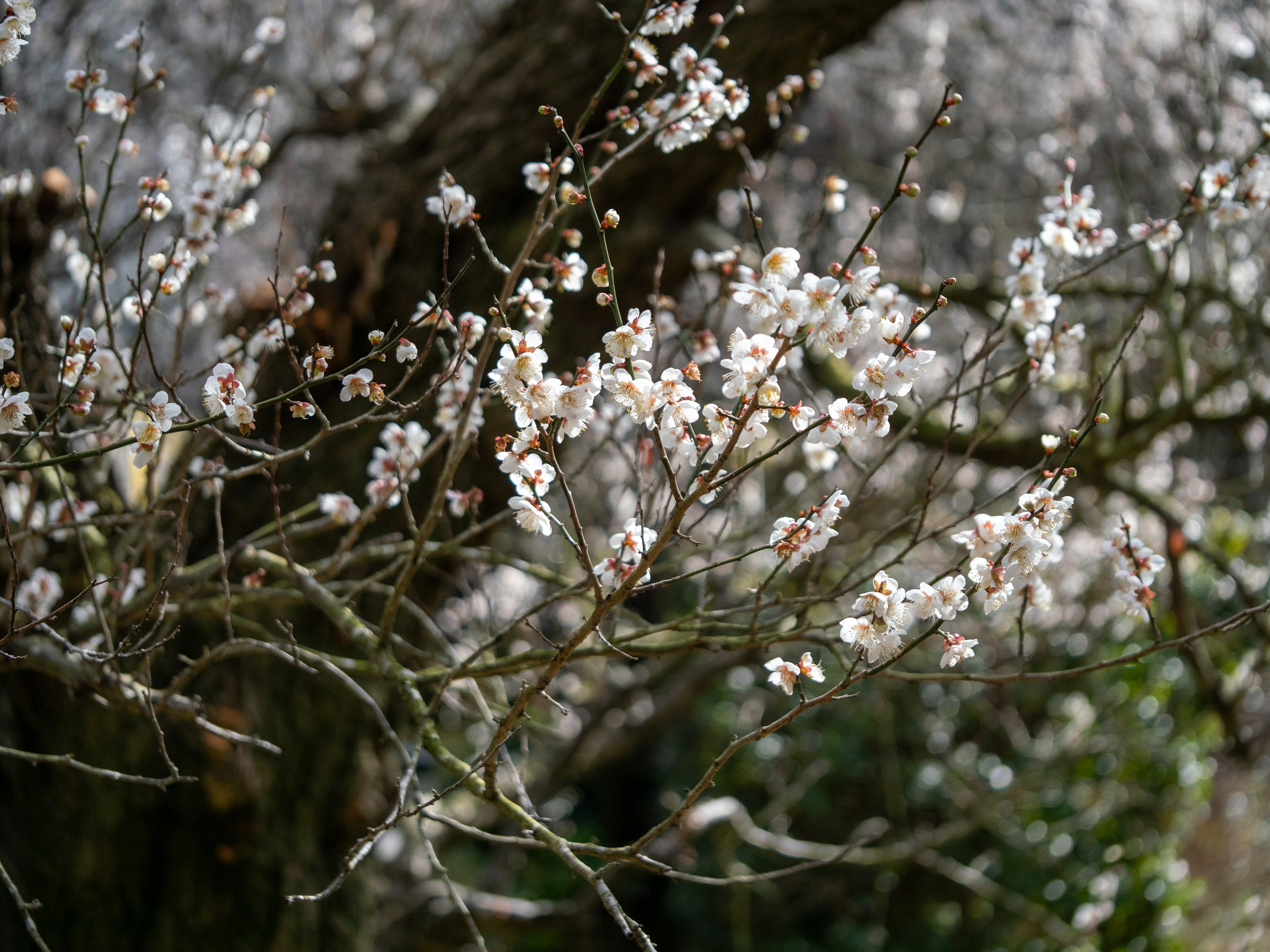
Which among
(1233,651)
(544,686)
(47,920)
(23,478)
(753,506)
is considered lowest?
(47,920)

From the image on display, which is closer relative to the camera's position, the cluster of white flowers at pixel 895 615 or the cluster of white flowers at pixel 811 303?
the cluster of white flowers at pixel 811 303

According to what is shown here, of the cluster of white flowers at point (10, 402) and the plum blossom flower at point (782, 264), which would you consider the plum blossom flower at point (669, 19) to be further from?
the cluster of white flowers at point (10, 402)

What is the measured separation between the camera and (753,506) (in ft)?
20.4

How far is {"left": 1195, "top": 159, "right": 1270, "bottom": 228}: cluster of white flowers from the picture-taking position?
207 centimetres

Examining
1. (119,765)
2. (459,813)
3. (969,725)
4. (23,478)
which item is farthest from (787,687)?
(459,813)

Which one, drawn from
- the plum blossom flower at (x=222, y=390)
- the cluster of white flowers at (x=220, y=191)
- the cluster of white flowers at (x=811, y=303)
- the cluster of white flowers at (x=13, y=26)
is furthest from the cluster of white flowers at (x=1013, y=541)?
the cluster of white flowers at (x=13, y=26)

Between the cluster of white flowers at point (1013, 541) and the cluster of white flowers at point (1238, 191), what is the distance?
1102 mm

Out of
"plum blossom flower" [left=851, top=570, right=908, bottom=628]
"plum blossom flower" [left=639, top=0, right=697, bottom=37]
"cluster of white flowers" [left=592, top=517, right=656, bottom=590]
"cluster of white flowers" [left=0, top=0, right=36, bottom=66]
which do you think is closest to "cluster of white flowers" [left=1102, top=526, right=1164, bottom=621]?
"plum blossom flower" [left=851, top=570, right=908, bottom=628]

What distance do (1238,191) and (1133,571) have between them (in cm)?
109

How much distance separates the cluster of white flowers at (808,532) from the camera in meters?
1.45

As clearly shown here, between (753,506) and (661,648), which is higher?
(753,506)

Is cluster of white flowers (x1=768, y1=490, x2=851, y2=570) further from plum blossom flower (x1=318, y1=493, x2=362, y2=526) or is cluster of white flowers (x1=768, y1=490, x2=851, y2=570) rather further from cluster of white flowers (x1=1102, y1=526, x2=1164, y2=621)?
plum blossom flower (x1=318, y1=493, x2=362, y2=526)

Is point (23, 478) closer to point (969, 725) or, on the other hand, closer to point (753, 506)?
point (753, 506)

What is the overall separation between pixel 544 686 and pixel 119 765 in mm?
1944
